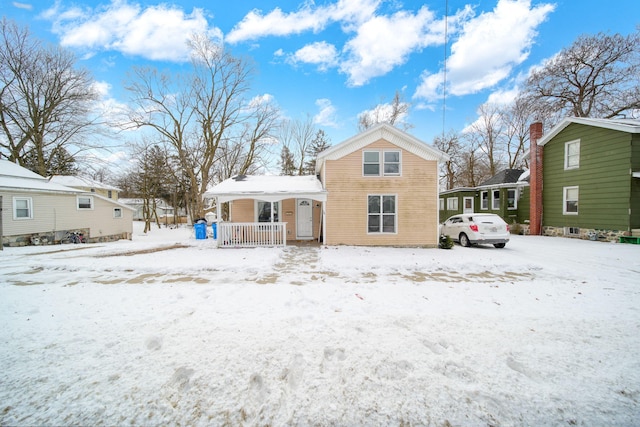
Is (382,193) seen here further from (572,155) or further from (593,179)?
(572,155)

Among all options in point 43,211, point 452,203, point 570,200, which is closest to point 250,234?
point 43,211

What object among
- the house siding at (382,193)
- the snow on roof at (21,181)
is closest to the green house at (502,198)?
the house siding at (382,193)

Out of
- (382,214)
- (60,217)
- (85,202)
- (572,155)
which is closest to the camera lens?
(382,214)

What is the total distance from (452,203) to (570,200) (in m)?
9.02

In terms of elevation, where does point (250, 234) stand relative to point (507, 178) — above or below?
below

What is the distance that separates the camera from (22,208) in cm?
1243

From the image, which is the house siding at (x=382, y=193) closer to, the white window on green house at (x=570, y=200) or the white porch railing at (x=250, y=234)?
the white porch railing at (x=250, y=234)

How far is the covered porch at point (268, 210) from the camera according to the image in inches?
406

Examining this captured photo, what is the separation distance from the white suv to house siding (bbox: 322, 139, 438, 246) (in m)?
1.59

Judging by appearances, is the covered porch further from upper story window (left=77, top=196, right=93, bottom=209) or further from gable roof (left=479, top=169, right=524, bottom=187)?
gable roof (left=479, top=169, right=524, bottom=187)

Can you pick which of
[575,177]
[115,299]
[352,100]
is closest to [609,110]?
[575,177]

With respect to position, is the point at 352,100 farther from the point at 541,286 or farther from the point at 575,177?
the point at 541,286

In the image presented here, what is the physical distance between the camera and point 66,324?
3326mm

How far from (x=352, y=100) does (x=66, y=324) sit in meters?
20.4
